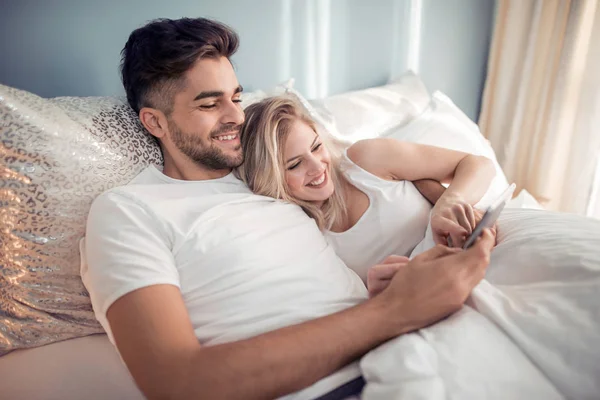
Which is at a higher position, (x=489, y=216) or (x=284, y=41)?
(x=284, y=41)

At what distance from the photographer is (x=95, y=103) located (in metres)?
0.98

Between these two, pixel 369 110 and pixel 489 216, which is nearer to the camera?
pixel 489 216

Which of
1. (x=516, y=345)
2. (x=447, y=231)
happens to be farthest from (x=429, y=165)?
(x=516, y=345)

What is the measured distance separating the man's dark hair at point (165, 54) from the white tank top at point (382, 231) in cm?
53

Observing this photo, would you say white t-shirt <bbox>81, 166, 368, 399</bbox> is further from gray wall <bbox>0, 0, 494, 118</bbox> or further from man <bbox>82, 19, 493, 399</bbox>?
gray wall <bbox>0, 0, 494, 118</bbox>

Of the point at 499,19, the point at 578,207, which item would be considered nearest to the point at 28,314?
the point at 578,207

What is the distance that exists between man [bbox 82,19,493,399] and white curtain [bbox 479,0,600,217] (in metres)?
1.28

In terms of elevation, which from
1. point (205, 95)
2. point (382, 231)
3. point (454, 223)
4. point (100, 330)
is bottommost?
point (100, 330)

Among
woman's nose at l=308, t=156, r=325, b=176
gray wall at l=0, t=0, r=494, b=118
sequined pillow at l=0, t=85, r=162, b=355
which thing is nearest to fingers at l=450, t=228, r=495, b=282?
woman's nose at l=308, t=156, r=325, b=176

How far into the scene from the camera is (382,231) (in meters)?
1.07

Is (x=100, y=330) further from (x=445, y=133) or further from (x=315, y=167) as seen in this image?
(x=445, y=133)

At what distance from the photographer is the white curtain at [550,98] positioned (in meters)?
1.62

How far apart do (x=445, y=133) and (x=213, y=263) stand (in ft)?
3.14

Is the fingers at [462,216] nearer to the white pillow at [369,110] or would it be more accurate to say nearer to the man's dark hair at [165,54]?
the white pillow at [369,110]
